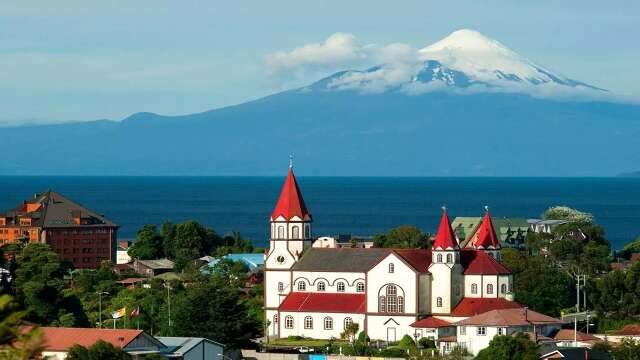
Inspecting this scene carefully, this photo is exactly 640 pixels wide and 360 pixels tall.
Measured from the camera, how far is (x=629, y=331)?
6550 cm

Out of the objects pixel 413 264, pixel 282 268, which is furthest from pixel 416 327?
pixel 282 268

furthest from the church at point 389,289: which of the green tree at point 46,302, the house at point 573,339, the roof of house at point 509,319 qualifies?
the green tree at point 46,302

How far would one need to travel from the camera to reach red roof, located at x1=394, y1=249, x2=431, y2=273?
7150 cm

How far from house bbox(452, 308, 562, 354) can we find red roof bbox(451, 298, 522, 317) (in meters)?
3.13

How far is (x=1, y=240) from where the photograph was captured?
347ft

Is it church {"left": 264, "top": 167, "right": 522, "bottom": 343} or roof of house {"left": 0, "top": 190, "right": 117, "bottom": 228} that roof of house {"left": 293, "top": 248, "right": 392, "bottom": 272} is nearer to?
church {"left": 264, "top": 167, "right": 522, "bottom": 343}

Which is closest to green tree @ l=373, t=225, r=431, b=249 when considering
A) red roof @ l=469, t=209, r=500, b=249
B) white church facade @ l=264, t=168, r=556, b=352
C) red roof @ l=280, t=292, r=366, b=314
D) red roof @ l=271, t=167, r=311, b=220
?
red roof @ l=469, t=209, r=500, b=249

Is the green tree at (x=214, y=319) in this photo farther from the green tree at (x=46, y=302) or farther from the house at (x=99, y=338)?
the house at (x=99, y=338)

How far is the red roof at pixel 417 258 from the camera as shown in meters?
71.5

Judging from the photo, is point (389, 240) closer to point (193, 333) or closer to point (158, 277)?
point (158, 277)

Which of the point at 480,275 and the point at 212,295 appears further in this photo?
the point at 480,275

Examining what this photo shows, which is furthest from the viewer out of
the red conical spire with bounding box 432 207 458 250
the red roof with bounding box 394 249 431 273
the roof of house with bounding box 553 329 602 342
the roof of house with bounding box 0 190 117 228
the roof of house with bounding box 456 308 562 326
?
the roof of house with bounding box 0 190 117 228

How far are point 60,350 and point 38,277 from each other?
25655mm

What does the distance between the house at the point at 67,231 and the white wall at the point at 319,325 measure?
33.7 m
